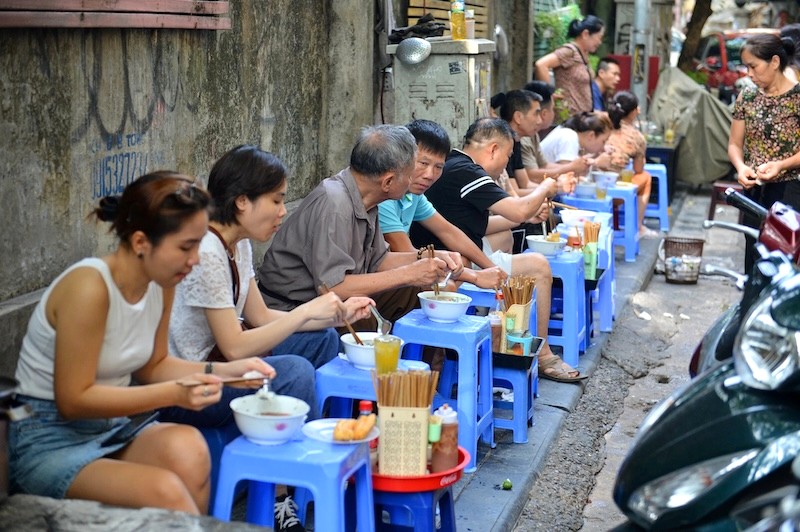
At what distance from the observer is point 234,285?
3994 millimetres

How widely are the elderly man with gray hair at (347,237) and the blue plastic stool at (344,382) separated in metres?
0.59

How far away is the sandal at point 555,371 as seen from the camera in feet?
21.1

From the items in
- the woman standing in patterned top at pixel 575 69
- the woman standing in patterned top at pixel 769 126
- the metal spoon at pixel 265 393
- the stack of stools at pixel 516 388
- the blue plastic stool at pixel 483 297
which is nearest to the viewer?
the metal spoon at pixel 265 393

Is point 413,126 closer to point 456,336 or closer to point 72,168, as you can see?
point 456,336

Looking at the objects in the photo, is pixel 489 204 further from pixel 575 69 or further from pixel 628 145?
pixel 575 69

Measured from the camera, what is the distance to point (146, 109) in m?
5.03

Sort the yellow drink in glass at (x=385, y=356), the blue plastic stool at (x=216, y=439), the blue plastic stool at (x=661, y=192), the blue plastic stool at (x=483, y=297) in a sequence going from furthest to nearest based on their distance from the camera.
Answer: the blue plastic stool at (x=661, y=192)
the blue plastic stool at (x=483, y=297)
the yellow drink in glass at (x=385, y=356)
the blue plastic stool at (x=216, y=439)

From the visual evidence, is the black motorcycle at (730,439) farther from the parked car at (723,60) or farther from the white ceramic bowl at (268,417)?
the parked car at (723,60)

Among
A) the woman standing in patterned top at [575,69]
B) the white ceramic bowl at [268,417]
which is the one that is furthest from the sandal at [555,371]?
the woman standing in patterned top at [575,69]

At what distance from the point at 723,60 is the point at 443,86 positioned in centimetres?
1706

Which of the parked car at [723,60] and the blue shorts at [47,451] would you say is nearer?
the blue shorts at [47,451]

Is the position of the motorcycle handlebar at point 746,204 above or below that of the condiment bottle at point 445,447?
above

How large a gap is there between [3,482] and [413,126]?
3194 mm

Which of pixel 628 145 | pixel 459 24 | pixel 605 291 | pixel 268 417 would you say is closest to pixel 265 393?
pixel 268 417
